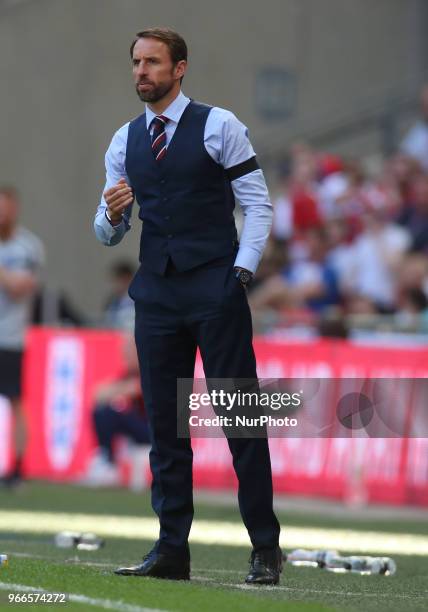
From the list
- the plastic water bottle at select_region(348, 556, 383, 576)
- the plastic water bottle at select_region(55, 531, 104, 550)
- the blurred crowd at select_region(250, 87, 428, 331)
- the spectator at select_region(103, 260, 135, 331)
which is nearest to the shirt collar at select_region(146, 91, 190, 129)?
the plastic water bottle at select_region(348, 556, 383, 576)

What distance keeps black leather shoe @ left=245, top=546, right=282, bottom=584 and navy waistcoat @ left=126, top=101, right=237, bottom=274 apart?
1.30 m

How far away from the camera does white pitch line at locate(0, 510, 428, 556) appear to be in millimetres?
10547

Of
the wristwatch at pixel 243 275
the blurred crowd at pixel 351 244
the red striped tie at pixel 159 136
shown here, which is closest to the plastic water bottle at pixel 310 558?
the wristwatch at pixel 243 275

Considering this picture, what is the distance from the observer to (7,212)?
14.8 metres

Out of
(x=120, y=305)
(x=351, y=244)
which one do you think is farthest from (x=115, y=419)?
(x=351, y=244)

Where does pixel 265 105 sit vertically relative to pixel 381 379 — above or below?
above

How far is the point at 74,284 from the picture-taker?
23547 mm

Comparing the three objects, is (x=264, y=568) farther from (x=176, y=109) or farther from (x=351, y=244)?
(x=351, y=244)

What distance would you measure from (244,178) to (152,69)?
0.63 m

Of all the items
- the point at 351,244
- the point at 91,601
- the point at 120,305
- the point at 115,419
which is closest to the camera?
the point at 91,601

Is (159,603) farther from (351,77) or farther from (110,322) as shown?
(351,77)

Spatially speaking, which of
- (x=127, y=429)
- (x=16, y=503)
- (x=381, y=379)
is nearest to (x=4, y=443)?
(x=127, y=429)

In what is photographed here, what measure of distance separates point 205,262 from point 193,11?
56.0 feet

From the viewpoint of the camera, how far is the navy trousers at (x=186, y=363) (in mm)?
7488
